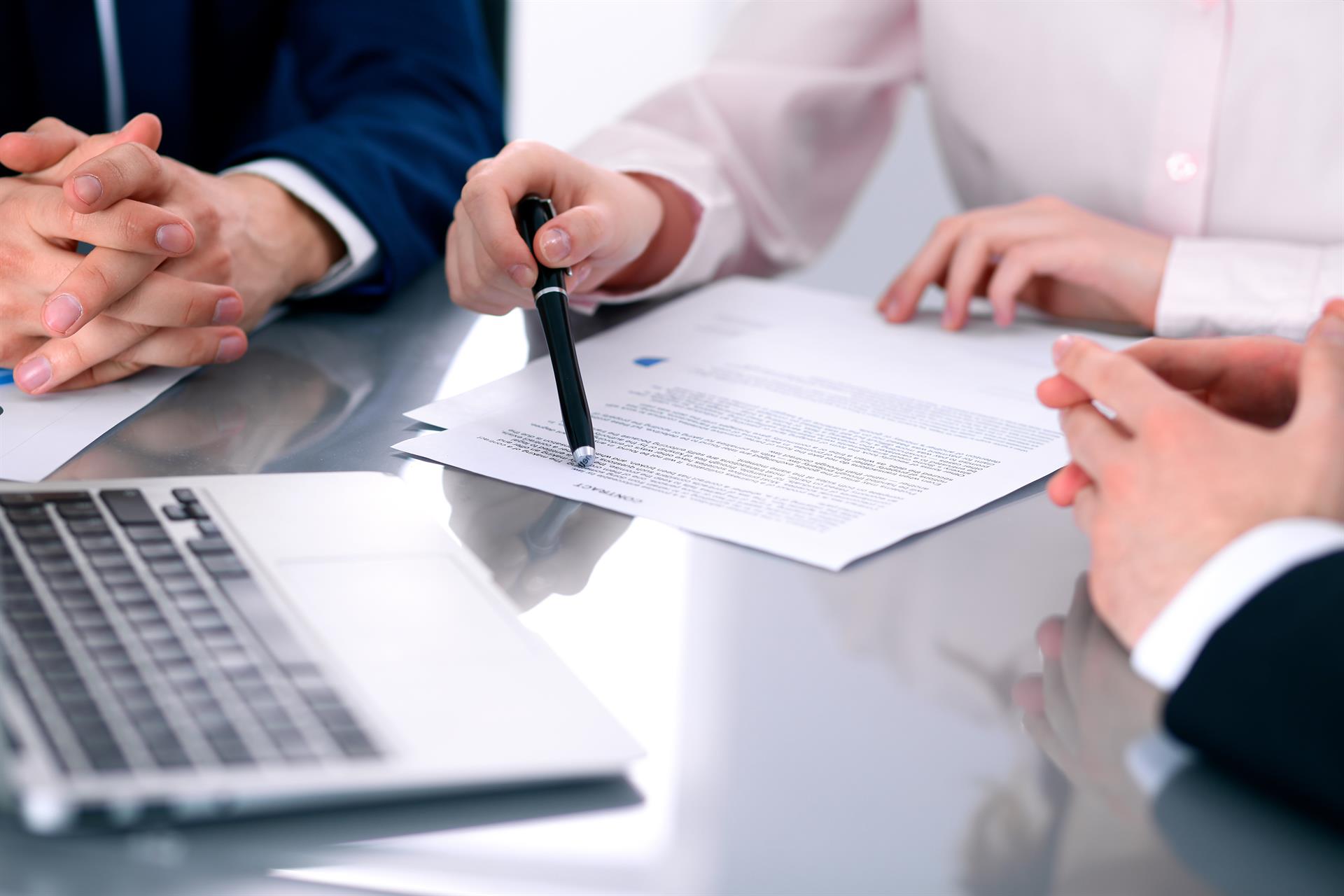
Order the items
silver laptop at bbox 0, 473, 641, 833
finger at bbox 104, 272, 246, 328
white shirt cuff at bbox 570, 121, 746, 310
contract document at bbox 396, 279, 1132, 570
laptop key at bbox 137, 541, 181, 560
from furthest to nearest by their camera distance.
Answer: white shirt cuff at bbox 570, 121, 746, 310
finger at bbox 104, 272, 246, 328
contract document at bbox 396, 279, 1132, 570
laptop key at bbox 137, 541, 181, 560
silver laptop at bbox 0, 473, 641, 833

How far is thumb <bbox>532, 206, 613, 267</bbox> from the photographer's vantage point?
611 mm

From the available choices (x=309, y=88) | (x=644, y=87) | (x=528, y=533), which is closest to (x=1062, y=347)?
(x=528, y=533)

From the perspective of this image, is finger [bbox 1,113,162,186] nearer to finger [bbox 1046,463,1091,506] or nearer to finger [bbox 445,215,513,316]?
finger [bbox 445,215,513,316]

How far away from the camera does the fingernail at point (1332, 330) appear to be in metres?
0.43

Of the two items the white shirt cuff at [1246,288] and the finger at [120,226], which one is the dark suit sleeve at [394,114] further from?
the white shirt cuff at [1246,288]

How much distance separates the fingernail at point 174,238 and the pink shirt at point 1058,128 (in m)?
0.27

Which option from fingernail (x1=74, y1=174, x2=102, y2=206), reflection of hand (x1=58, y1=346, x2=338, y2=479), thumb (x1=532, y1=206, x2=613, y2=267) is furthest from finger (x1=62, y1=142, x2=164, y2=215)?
thumb (x1=532, y1=206, x2=613, y2=267)

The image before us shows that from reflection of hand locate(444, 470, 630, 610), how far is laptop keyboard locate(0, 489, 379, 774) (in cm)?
10

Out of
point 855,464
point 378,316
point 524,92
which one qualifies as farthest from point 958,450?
point 524,92

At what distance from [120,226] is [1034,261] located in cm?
55

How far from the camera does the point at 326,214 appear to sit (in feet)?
2.52

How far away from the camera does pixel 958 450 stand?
0.56m

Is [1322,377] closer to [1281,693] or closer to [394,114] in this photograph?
[1281,693]

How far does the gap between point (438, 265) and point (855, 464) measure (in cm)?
48
